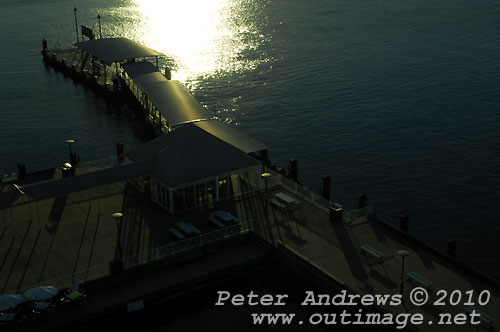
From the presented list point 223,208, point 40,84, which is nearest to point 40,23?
point 40,84

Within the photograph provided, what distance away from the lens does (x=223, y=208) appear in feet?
179

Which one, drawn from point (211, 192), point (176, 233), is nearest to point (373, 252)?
point (176, 233)

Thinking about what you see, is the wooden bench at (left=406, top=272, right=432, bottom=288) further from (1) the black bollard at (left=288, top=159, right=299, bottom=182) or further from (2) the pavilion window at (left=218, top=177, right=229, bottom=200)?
(1) the black bollard at (left=288, top=159, right=299, bottom=182)

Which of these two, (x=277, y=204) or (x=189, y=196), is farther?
(x=189, y=196)

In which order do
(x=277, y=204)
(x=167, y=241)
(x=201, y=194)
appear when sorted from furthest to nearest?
(x=201, y=194), (x=277, y=204), (x=167, y=241)

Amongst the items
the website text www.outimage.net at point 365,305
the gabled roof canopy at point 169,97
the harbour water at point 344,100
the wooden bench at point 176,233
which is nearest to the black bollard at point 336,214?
the website text www.outimage.net at point 365,305

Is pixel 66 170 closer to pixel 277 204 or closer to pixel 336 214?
pixel 277 204

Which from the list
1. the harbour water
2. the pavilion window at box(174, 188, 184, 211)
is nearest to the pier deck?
the pavilion window at box(174, 188, 184, 211)

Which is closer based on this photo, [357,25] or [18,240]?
[18,240]

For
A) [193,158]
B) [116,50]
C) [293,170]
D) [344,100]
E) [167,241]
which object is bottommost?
[167,241]

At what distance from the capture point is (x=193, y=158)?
55031 millimetres

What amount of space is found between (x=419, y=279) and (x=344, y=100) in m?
54.7

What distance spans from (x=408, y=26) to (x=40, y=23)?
9057cm

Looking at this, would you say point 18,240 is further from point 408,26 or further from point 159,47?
point 408,26
